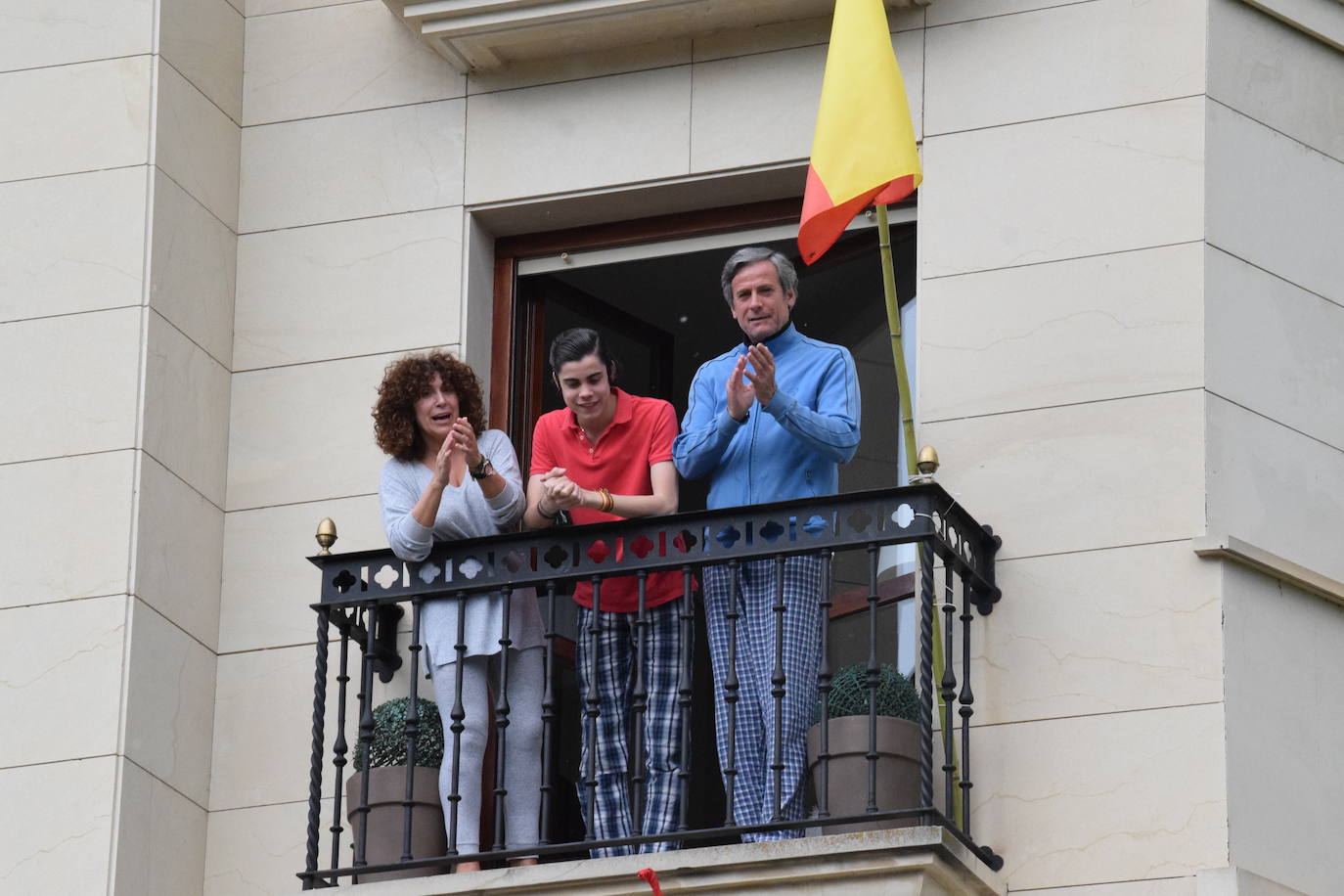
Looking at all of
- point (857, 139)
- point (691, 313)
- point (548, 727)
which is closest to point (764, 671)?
point (548, 727)

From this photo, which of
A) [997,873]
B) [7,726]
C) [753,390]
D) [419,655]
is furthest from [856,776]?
[7,726]

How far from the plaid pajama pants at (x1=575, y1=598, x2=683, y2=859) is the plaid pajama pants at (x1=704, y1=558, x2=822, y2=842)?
16cm

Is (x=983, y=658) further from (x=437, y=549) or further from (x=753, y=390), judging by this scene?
(x=437, y=549)

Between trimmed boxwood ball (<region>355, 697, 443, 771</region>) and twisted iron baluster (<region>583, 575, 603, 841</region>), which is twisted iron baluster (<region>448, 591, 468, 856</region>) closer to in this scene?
trimmed boxwood ball (<region>355, 697, 443, 771</region>)

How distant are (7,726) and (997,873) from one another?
11.1ft

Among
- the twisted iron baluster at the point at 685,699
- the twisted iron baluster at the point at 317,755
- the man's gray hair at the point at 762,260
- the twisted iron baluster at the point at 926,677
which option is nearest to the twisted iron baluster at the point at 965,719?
the twisted iron baluster at the point at 926,677

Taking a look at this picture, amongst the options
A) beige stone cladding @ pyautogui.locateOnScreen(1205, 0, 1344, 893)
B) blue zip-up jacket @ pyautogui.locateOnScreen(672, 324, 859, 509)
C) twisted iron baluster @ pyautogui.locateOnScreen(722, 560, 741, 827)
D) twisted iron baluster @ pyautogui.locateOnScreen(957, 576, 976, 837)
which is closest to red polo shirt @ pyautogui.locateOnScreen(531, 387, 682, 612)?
blue zip-up jacket @ pyautogui.locateOnScreen(672, 324, 859, 509)

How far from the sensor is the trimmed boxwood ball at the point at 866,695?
29.1ft

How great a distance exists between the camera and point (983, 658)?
9312 millimetres

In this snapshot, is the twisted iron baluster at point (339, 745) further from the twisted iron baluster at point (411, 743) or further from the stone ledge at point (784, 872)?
the stone ledge at point (784, 872)

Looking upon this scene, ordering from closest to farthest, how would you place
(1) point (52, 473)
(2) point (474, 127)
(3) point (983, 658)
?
1. (3) point (983, 658)
2. (1) point (52, 473)
3. (2) point (474, 127)

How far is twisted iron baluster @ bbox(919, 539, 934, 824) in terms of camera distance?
8.62m

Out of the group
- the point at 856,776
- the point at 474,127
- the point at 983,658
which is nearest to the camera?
the point at 856,776

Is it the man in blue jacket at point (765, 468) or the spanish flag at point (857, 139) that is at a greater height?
the spanish flag at point (857, 139)
